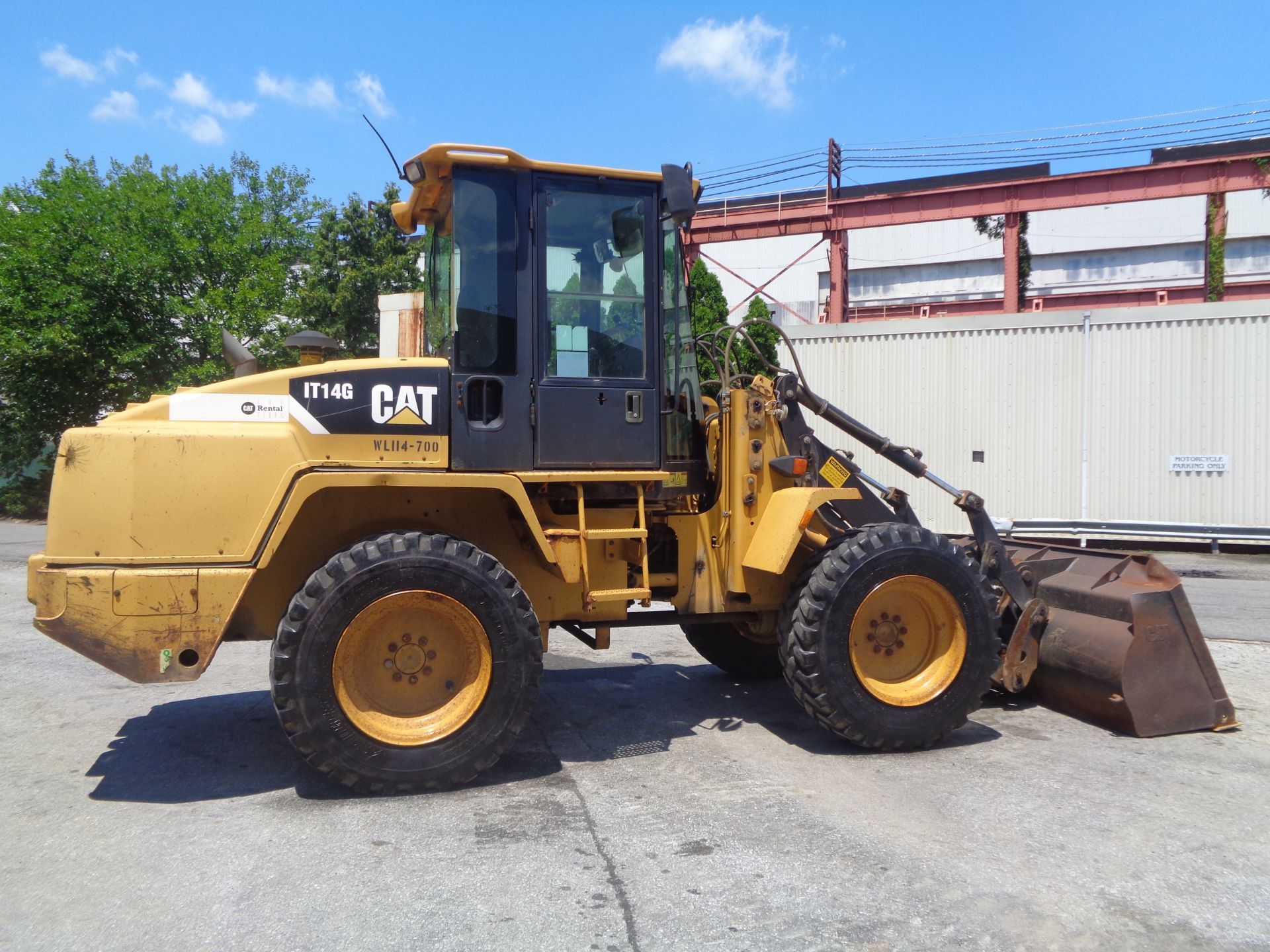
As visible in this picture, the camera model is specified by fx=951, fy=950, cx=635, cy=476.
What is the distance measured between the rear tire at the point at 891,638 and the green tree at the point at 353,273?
19.3 metres

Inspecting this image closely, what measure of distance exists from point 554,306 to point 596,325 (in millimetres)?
242

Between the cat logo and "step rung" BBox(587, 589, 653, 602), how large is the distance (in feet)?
3.91

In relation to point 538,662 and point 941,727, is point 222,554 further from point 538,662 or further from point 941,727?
point 941,727

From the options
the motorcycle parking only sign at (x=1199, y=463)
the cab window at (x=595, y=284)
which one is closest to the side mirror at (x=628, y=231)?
the cab window at (x=595, y=284)

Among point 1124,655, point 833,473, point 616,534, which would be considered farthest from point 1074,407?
point 616,534

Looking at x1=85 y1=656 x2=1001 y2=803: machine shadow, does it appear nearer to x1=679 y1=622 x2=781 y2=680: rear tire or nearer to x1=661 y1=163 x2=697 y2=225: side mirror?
x1=679 y1=622 x2=781 y2=680: rear tire

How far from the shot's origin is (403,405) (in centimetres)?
457

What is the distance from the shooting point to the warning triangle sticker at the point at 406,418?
4.56 meters

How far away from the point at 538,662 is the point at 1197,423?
1404 cm

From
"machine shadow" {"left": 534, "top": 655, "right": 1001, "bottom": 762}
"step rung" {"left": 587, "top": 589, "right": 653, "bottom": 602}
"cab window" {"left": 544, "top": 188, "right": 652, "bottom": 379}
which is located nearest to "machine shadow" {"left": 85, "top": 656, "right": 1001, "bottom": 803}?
"machine shadow" {"left": 534, "top": 655, "right": 1001, "bottom": 762}

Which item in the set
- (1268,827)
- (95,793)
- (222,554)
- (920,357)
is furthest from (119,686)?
(920,357)

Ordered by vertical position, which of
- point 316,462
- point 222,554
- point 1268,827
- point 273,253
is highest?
point 273,253

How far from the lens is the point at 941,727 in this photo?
512 cm

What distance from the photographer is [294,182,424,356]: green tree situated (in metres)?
23.0
